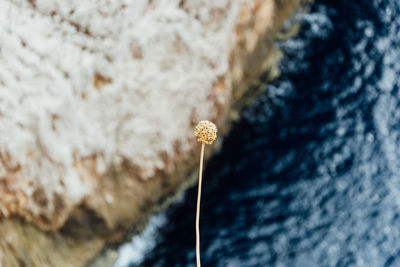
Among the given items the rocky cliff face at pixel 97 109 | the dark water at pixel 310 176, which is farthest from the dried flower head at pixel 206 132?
the dark water at pixel 310 176

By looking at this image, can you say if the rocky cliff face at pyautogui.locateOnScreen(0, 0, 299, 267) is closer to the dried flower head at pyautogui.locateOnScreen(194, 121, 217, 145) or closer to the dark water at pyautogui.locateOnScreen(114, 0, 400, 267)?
the dark water at pyautogui.locateOnScreen(114, 0, 400, 267)

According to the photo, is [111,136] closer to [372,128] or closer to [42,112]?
[42,112]

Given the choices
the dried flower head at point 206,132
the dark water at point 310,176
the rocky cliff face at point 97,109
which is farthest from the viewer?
the dark water at point 310,176

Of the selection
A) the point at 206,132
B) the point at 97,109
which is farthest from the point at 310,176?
the point at 206,132

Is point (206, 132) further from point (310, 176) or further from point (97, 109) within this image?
point (310, 176)

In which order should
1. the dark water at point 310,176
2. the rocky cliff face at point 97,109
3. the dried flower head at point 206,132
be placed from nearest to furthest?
the dried flower head at point 206,132, the rocky cliff face at point 97,109, the dark water at point 310,176

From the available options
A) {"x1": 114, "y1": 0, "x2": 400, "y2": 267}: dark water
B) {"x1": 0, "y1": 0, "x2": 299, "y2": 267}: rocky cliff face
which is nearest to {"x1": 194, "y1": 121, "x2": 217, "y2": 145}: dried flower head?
{"x1": 0, "y1": 0, "x2": 299, "y2": 267}: rocky cliff face

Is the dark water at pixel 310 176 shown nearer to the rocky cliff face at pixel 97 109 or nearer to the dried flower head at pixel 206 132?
the rocky cliff face at pixel 97 109
